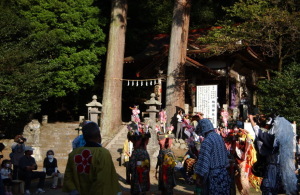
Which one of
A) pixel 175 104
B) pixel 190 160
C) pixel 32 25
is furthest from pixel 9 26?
pixel 190 160

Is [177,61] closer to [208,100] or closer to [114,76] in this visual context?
[114,76]

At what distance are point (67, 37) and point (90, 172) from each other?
1777cm

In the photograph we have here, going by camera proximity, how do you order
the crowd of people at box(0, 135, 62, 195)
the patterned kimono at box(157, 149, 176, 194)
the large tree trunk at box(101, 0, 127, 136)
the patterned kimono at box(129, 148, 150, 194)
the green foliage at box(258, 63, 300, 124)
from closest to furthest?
the patterned kimono at box(129, 148, 150, 194) < the patterned kimono at box(157, 149, 176, 194) < the crowd of people at box(0, 135, 62, 195) < the green foliage at box(258, 63, 300, 124) < the large tree trunk at box(101, 0, 127, 136)

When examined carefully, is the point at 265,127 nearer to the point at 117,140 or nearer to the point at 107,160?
the point at 107,160

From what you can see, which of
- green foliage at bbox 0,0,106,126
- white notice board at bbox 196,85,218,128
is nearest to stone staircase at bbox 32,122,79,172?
green foliage at bbox 0,0,106,126

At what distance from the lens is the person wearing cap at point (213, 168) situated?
17.2 ft

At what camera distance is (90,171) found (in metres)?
4.11

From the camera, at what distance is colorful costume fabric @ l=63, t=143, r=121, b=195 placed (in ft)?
13.4

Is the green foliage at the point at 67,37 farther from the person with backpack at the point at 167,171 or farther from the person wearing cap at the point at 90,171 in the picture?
the person wearing cap at the point at 90,171

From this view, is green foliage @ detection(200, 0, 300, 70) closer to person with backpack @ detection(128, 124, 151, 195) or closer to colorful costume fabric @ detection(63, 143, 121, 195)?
person with backpack @ detection(128, 124, 151, 195)

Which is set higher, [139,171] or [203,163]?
[203,163]

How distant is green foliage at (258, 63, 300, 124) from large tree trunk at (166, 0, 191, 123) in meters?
4.22

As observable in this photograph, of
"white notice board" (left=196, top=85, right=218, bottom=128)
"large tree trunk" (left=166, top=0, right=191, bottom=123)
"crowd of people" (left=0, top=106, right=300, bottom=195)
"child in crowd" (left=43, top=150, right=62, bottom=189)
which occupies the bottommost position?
"child in crowd" (left=43, top=150, right=62, bottom=189)

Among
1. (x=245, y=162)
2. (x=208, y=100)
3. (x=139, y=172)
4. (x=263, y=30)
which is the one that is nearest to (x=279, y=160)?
(x=245, y=162)
